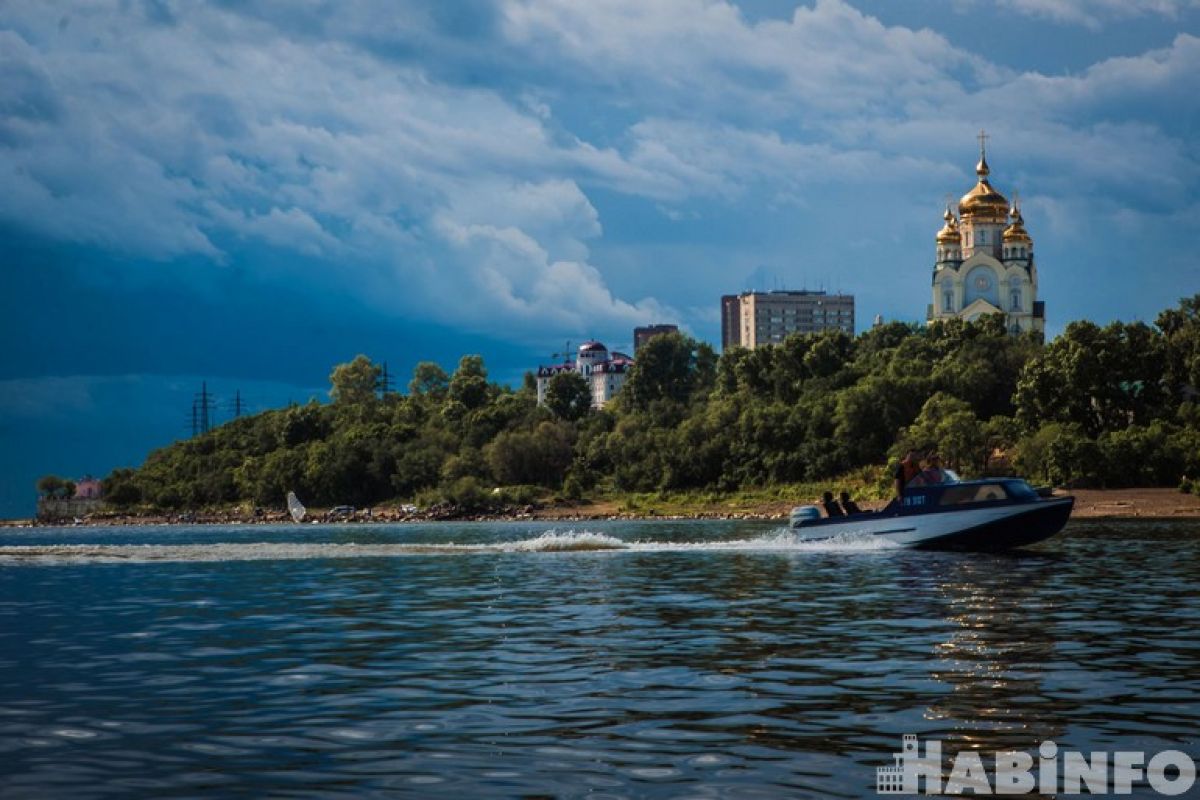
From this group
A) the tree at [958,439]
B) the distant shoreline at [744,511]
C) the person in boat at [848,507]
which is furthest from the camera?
the tree at [958,439]

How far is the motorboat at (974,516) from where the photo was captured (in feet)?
174

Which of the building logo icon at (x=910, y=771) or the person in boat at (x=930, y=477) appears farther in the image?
the person in boat at (x=930, y=477)

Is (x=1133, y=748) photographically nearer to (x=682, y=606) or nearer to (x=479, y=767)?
(x=479, y=767)

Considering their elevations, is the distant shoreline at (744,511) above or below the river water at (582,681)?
above

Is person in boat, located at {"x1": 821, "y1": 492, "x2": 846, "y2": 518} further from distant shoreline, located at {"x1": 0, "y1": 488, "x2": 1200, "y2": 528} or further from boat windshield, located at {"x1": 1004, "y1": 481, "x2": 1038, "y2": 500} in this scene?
distant shoreline, located at {"x1": 0, "y1": 488, "x2": 1200, "y2": 528}

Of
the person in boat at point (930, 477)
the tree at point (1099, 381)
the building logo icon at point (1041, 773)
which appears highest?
the tree at point (1099, 381)

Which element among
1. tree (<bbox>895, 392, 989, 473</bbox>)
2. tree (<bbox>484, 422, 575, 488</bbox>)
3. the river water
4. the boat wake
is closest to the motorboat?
the boat wake

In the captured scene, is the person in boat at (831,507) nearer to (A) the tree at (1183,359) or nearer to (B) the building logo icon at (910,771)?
(B) the building logo icon at (910,771)

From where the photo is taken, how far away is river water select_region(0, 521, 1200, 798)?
15.2 metres

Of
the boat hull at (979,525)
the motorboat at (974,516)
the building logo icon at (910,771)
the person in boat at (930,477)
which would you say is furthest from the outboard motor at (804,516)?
the building logo icon at (910,771)

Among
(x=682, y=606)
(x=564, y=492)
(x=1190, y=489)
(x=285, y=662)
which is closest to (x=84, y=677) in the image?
(x=285, y=662)

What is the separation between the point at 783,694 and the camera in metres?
19.5

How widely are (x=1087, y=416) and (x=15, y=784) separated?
130154 mm

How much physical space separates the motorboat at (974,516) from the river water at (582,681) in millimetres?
9976
